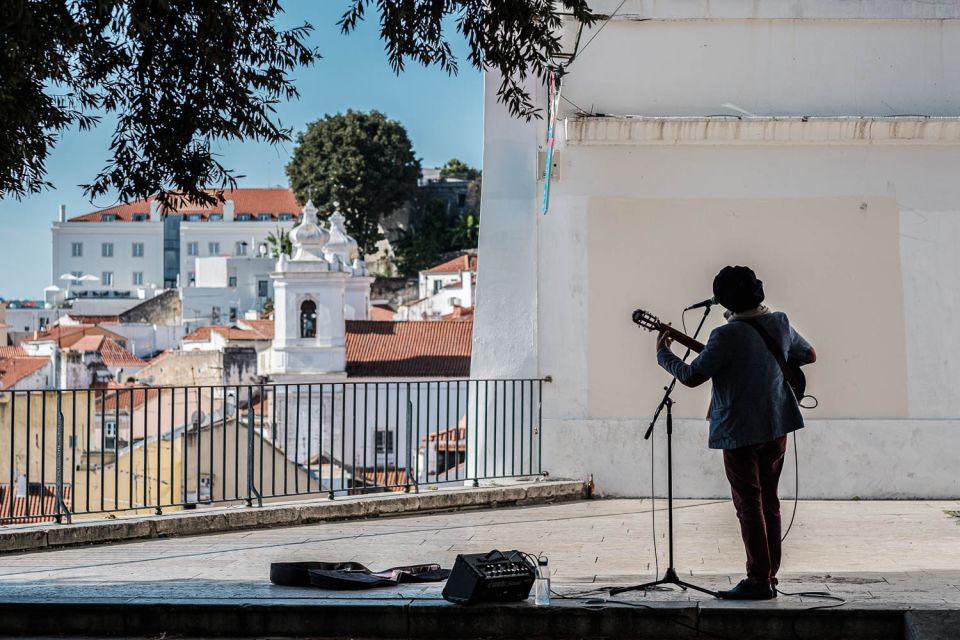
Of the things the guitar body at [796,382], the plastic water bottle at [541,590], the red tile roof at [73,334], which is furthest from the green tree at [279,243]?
the guitar body at [796,382]

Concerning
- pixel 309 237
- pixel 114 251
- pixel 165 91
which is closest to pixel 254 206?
pixel 114 251

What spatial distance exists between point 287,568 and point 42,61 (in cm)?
306

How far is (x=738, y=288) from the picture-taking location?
586 cm

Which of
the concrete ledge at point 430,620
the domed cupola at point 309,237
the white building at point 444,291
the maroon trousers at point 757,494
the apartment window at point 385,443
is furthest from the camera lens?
the white building at point 444,291

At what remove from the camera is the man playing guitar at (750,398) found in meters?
5.87

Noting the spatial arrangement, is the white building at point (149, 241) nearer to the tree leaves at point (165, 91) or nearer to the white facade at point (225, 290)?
the white facade at point (225, 290)

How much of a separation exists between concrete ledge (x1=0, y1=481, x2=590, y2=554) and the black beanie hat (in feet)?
16.6

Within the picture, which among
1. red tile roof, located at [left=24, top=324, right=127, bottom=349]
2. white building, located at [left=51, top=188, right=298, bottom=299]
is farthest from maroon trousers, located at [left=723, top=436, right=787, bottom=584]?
white building, located at [left=51, top=188, right=298, bottom=299]

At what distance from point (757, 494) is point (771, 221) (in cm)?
574

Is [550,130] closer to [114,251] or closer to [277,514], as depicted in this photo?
[277,514]

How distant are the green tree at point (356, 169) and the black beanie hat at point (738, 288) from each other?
81764 millimetres

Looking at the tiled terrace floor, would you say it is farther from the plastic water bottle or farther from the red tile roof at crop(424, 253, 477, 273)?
the red tile roof at crop(424, 253, 477, 273)

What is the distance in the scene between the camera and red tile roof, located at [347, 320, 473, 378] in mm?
64000

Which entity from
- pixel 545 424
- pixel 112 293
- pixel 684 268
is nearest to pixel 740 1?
pixel 684 268
